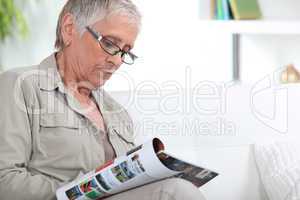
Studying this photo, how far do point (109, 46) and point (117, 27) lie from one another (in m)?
0.06

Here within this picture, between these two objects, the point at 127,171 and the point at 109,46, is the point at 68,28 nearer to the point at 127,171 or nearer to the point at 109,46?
the point at 109,46

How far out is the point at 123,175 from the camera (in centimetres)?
135

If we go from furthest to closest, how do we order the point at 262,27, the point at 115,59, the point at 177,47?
the point at 177,47
the point at 262,27
the point at 115,59

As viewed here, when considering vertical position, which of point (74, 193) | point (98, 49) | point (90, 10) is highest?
point (90, 10)

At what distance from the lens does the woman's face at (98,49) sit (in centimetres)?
169

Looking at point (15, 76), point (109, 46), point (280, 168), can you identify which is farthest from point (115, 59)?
point (280, 168)

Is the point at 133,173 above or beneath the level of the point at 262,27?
beneath

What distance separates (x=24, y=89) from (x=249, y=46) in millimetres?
1384

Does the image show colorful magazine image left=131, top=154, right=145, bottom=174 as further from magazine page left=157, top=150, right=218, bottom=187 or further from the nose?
the nose

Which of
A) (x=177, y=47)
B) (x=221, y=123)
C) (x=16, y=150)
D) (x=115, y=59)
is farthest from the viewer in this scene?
(x=177, y=47)

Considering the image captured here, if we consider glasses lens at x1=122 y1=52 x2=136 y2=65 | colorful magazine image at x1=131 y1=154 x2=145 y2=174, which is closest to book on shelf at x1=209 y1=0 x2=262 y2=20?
glasses lens at x1=122 y1=52 x2=136 y2=65

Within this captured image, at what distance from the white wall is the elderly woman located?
39 centimetres

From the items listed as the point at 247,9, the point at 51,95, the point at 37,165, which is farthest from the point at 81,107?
the point at 247,9

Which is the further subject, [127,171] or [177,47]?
[177,47]
